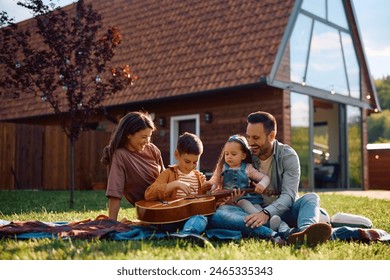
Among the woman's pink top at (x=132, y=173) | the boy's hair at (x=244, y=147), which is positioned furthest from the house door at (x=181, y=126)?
the boy's hair at (x=244, y=147)

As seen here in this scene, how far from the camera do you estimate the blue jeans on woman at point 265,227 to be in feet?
10.9

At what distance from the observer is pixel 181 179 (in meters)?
3.83

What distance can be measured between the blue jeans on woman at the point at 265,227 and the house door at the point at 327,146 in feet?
29.5

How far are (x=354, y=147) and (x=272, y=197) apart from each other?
9.88 metres

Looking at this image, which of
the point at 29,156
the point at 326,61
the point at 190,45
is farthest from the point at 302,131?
the point at 29,156

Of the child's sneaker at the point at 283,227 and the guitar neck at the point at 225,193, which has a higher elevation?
the guitar neck at the point at 225,193

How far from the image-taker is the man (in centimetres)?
336

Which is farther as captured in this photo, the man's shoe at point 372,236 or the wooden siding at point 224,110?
the wooden siding at point 224,110

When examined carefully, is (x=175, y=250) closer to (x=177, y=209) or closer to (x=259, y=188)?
(x=177, y=209)

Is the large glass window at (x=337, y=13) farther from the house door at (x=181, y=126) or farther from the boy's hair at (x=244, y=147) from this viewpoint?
the boy's hair at (x=244, y=147)

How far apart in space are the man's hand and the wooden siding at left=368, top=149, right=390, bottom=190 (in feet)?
32.6

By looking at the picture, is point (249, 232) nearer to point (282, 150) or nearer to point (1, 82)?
point (282, 150)

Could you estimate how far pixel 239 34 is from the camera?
435 inches

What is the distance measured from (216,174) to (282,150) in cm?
52
